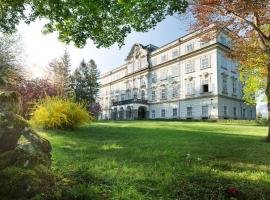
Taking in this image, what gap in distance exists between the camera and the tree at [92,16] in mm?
7906

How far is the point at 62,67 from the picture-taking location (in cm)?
5328

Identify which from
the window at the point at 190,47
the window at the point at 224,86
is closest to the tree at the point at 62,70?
the window at the point at 190,47

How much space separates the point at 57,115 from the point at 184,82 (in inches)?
1439

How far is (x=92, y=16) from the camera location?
8.79m

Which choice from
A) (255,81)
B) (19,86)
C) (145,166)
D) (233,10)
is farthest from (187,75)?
(145,166)

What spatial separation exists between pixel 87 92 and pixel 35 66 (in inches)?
574

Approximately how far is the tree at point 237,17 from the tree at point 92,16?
4.14 metres

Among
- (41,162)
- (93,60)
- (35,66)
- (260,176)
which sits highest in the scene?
(93,60)

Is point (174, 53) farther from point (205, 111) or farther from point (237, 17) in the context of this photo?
point (237, 17)

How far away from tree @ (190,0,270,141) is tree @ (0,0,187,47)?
4.14 m

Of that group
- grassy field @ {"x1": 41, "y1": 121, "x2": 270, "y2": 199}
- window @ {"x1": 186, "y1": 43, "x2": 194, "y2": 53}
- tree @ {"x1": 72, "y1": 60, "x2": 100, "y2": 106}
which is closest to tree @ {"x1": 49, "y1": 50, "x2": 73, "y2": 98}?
tree @ {"x1": 72, "y1": 60, "x2": 100, "y2": 106}

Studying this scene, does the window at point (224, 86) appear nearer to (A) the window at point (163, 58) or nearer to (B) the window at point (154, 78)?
(A) the window at point (163, 58)

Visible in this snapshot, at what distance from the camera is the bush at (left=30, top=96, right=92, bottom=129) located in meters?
12.6

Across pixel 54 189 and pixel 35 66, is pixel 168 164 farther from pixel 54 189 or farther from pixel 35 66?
pixel 35 66
